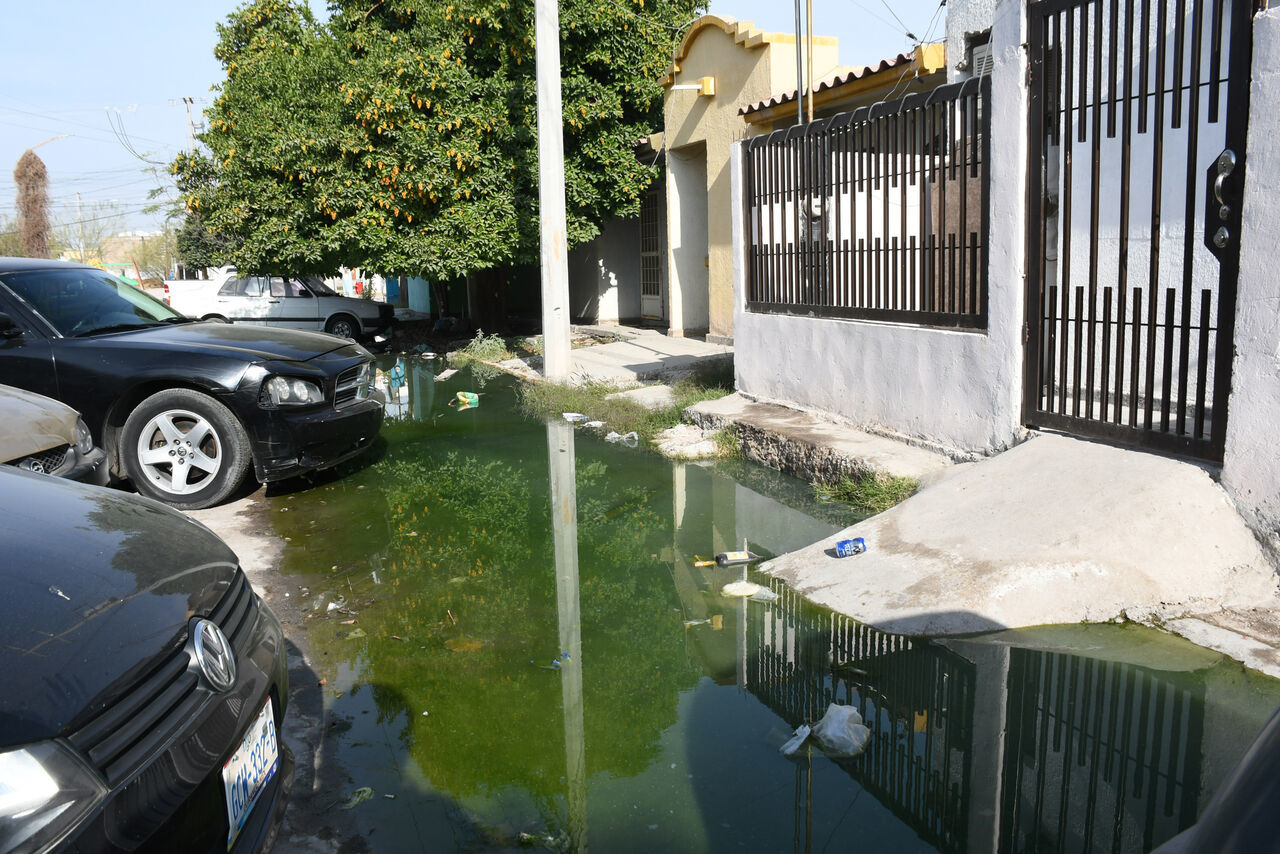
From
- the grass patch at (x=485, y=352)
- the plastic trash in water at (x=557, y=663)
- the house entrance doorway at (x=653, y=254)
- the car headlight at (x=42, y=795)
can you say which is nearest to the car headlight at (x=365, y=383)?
the plastic trash in water at (x=557, y=663)

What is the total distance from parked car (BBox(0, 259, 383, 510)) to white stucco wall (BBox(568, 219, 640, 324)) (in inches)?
524

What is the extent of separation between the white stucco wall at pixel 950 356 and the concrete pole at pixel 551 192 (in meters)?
4.26

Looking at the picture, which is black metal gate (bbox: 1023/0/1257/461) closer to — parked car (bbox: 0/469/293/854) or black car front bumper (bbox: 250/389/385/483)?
parked car (bbox: 0/469/293/854)

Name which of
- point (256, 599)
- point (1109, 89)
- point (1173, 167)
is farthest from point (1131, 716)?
point (1173, 167)

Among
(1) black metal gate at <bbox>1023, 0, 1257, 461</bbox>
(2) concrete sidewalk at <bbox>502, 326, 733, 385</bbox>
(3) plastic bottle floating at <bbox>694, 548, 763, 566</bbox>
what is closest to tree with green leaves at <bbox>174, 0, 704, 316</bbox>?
(2) concrete sidewalk at <bbox>502, 326, 733, 385</bbox>

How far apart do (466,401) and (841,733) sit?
8523 millimetres

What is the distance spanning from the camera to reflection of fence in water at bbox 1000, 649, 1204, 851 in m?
2.86

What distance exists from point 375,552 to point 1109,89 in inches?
190

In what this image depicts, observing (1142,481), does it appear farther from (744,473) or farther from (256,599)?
(256,599)

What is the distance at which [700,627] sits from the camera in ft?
14.9

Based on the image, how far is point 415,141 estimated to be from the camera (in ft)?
47.7

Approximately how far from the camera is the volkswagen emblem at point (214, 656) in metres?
2.40

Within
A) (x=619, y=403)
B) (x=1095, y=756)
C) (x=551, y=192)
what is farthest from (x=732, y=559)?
(x=551, y=192)

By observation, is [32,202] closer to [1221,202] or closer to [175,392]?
[175,392]
